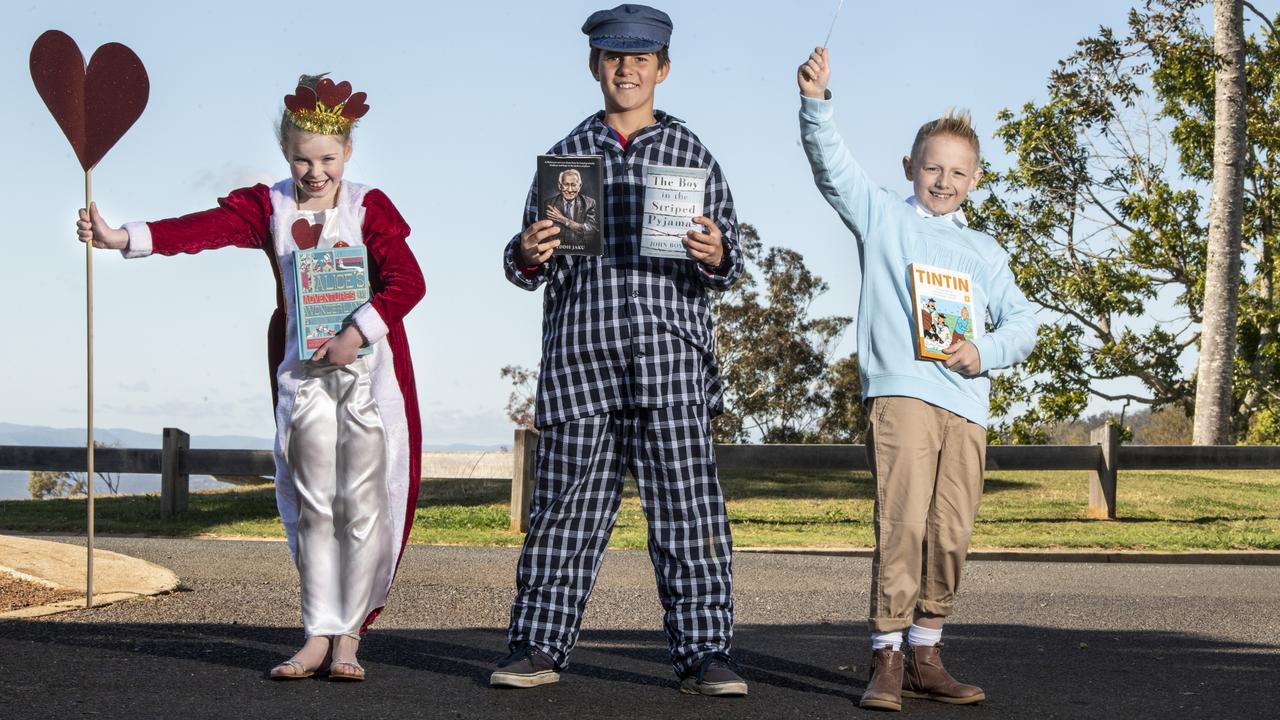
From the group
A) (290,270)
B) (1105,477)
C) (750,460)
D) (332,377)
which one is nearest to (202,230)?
(290,270)

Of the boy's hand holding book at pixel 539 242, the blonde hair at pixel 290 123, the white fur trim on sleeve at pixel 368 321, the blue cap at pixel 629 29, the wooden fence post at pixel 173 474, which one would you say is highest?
the blue cap at pixel 629 29

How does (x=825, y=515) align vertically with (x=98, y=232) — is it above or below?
below

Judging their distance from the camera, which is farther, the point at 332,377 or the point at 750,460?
the point at 750,460

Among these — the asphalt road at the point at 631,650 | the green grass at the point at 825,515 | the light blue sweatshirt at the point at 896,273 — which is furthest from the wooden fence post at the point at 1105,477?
the light blue sweatshirt at the point at 896,273

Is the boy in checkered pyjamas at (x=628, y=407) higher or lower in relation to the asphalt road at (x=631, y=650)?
higher

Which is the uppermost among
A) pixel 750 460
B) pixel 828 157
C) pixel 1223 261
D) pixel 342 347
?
pixel 1223 261

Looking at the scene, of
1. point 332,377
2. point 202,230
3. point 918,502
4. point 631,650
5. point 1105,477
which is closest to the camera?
point 918,502

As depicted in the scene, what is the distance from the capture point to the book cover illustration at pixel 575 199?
452 cm

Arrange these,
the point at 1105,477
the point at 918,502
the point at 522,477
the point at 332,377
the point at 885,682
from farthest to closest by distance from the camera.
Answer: the point at 1105,477
the point at 522,477
the point at 332,377
the point at 918,502
the point at 885,682

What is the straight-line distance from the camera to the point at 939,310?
→ 4699 mm

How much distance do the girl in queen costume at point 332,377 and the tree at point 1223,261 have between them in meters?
18.5

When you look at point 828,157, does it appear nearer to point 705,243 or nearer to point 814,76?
point 814,76

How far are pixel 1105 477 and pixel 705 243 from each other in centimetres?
1045

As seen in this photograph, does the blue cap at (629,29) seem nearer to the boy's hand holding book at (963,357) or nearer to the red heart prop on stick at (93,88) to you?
the boy's hand holding book at (963,357)
